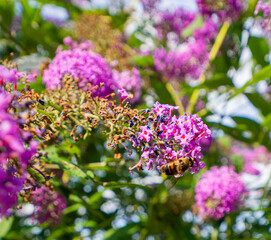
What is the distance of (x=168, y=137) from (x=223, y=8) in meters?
1.46

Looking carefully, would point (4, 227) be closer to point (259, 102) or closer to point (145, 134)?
point (145, 134)

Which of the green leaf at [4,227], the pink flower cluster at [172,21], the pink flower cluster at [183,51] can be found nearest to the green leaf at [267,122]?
the pink flower cluster at [183,51]

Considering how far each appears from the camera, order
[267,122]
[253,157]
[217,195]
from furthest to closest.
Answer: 1. [253,157]
2. [267,122]
3. [217,195]

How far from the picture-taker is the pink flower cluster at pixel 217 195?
192 cm

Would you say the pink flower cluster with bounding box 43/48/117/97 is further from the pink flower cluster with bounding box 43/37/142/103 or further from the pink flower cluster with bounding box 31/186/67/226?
the pink flower cluster with bounding box 31/186/67/226

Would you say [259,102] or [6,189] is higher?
[259,102]

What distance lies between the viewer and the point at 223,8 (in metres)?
2.16

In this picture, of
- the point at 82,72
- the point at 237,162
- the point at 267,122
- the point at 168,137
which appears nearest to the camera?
the point at 168,137

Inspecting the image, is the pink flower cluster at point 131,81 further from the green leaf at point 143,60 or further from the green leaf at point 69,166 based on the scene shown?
the green leaf at point 69,166

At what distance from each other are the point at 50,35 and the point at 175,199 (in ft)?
5.63

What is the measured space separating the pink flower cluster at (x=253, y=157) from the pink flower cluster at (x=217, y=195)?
0.91 m

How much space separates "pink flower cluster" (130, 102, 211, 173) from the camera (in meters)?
1.04

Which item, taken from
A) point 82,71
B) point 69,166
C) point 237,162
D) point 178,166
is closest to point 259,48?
point 237,162

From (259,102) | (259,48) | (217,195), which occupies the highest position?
(259,48)
